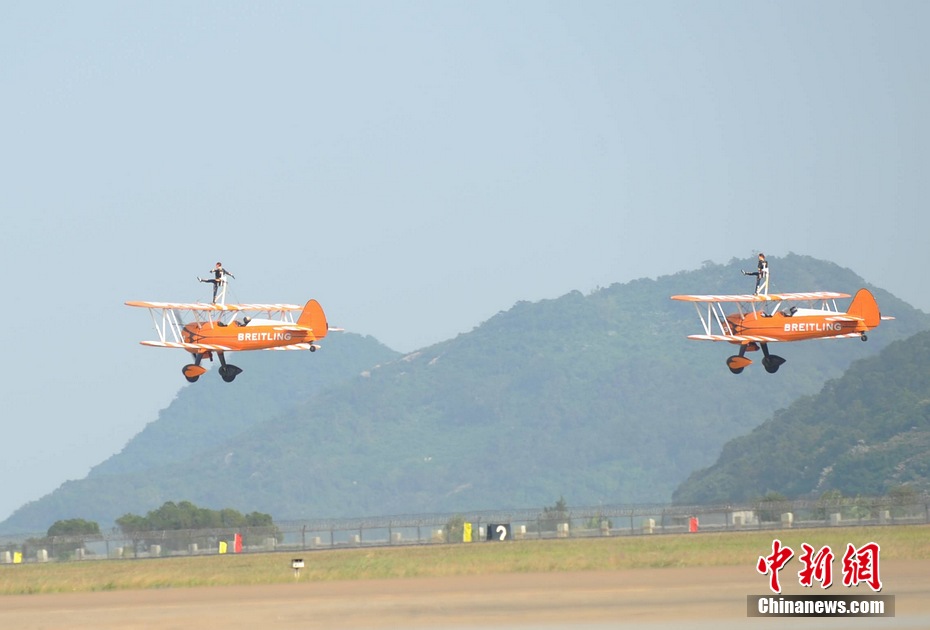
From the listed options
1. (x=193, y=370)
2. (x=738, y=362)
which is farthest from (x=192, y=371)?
(x=738, y=362)

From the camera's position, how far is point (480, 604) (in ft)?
176

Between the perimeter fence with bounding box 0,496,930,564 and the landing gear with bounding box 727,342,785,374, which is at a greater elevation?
the landing gear with bounding box 727,342,785,374

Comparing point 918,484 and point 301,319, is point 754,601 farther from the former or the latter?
point 918,484

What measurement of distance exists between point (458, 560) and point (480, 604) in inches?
808

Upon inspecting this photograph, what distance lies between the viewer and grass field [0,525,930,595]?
67.8 metres

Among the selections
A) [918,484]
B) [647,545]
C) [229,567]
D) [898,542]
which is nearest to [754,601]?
[898,542]

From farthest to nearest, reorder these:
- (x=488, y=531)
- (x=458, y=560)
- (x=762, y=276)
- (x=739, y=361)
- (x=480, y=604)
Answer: (x=488, y=531) < (x=458, y=560) < (x=739, y=361) < (x=762, y=276) < (x=480, y=604)

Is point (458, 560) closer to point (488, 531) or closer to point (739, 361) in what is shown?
point (739, 361)

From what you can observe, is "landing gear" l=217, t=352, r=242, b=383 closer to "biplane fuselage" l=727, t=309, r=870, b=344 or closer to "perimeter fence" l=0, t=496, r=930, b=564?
"perimeter fence" l=0, t=496, r=930, b=564

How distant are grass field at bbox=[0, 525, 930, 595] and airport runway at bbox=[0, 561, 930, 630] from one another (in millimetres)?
3372

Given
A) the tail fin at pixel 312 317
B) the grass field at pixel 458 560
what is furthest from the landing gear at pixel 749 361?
the tail fin at pixel 312 317

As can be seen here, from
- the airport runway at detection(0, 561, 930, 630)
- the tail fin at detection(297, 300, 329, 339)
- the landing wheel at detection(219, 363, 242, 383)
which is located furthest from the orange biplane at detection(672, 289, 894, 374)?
the landing wheel at detection(219, 363, 242, 383)

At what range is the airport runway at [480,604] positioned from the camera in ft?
155

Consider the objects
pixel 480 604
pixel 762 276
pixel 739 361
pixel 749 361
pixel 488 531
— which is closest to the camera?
pixel 480 604
